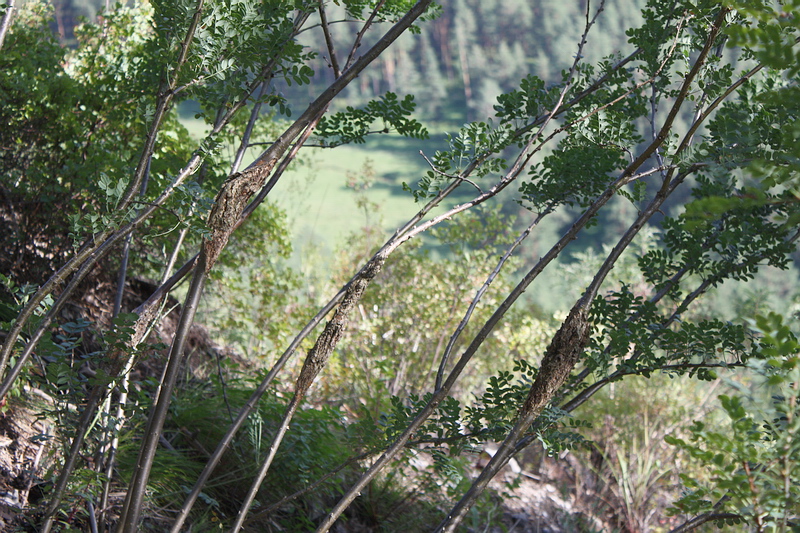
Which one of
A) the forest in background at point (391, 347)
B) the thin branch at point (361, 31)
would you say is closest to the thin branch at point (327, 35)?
the thin branch at point (361, 31)

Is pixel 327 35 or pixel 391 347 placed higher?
pixel 391 347

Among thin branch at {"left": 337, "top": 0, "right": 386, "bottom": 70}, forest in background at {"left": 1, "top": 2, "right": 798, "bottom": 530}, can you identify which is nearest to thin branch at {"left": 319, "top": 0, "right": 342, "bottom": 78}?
thin branch at {"left": 337, "top": 0, "right": 386, "bottom": 70}

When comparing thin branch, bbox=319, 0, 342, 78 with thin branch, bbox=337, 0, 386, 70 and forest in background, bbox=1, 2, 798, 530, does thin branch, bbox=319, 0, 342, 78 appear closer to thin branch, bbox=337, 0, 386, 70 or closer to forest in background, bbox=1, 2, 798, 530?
thin branch, bbox=337, 0, 386, 70

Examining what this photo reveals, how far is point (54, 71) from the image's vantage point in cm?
326

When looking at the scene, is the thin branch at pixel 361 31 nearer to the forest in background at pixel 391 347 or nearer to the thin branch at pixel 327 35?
the thin branch at pixel 327 35

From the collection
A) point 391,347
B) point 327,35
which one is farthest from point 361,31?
point 391,347

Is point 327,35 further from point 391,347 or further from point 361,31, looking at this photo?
point 391,347

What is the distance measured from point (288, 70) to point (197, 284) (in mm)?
732

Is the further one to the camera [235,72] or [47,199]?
[47,199]

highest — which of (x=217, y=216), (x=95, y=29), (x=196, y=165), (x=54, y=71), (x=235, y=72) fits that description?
(x=95, y=29)

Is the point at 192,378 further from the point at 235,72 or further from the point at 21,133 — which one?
the point at 235,72

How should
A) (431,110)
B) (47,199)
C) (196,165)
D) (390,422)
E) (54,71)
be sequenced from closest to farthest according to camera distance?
(196,165)
(390,422)
(47,199)
(54,71)
(431,110)

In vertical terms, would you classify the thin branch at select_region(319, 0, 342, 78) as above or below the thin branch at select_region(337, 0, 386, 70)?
below

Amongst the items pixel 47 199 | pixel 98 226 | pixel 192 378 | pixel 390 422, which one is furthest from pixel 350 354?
pixel 98 226
